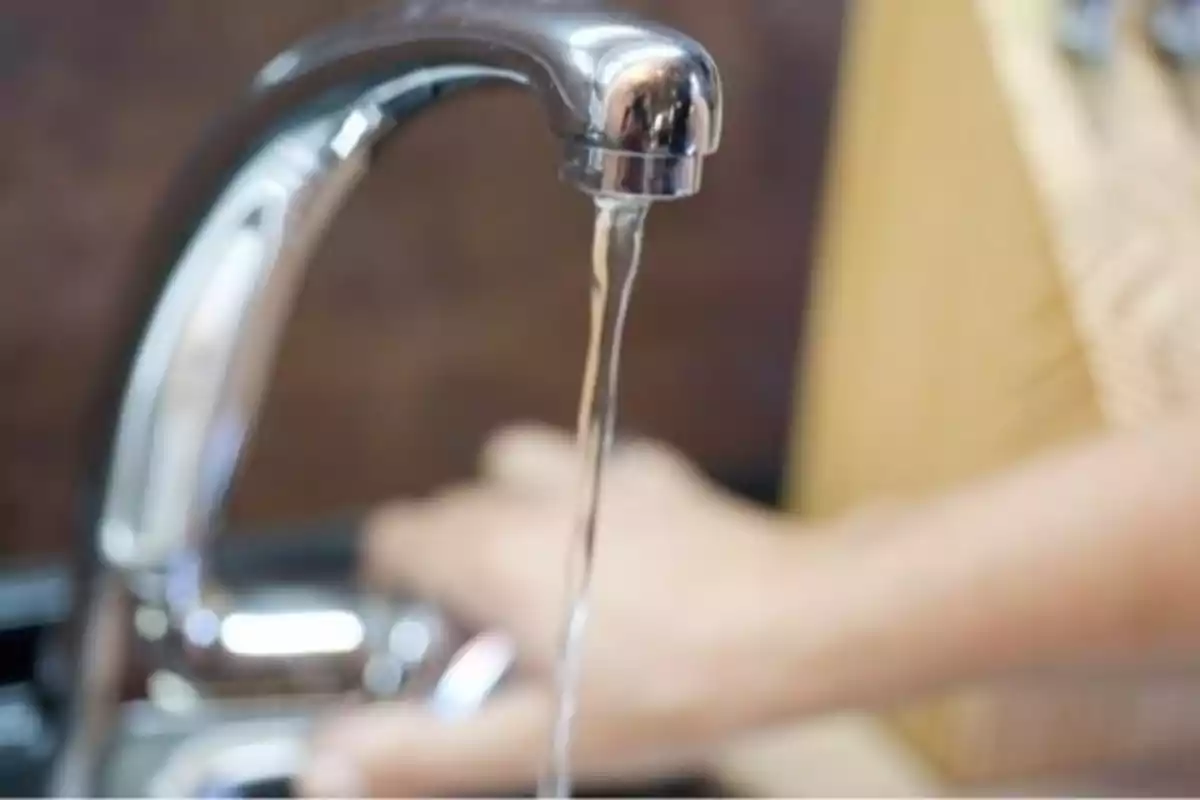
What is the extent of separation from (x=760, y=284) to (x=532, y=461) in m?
0.17

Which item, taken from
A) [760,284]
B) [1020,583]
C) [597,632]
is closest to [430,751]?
[597,632]

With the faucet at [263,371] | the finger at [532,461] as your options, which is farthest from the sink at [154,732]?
the finger at [532,461]

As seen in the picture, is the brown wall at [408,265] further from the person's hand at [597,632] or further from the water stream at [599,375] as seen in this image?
the water stream at [599,375]

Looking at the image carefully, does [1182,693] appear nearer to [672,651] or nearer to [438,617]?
[672,651]

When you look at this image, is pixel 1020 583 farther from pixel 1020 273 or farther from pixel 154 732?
pixel 154 732

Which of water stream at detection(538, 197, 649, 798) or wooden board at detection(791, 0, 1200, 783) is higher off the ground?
wooden board at detection(791, 0, 1200, 783)

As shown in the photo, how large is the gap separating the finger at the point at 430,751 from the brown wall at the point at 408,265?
0.60 ft

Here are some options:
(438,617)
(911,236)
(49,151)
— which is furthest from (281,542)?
(911,236)

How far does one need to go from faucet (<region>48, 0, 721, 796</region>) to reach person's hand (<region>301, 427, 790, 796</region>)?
1.0 inches

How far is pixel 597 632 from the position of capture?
63 cm

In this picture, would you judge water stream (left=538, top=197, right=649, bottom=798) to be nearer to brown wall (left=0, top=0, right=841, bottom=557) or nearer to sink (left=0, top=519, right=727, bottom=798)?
sink (left=0, top=519, right=727, bottom=798)

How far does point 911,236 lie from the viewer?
0.71m

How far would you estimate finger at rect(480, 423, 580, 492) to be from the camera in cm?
74

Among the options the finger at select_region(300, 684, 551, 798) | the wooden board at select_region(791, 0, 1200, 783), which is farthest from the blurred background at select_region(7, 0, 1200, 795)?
the finger at select_region(300, 684, 551, 798)
